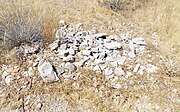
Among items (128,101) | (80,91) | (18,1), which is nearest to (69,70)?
(80,91)

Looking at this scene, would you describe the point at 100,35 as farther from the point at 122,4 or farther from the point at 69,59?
the point at 122,4

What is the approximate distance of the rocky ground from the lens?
130 inches

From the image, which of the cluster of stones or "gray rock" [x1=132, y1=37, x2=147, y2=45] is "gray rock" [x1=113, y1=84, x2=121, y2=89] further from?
"gray rock" [x1=132, y1=37, x2=147, y2=45]

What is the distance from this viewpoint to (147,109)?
10.5 feet

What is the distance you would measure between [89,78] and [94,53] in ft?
1.53

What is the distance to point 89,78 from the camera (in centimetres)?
357

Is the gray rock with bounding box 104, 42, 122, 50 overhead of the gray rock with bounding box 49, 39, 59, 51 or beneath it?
beneath

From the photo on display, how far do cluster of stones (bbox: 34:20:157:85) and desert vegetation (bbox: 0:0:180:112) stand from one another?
9cm

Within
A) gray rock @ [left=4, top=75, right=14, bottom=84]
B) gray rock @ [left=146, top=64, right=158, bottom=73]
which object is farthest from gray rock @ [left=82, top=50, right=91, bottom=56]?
gray rock @ [left=4, top=75, right=14, bottom=84]

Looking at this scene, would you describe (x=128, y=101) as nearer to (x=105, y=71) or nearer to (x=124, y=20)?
(x=105, y=71)

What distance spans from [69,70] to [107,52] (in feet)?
2.06

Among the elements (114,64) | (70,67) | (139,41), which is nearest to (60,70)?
(70,67)

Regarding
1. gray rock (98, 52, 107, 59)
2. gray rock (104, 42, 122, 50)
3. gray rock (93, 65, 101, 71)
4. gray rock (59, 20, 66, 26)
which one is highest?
gray rock (59, 20, 66, 26)

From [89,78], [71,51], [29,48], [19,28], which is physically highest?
[19,28]
